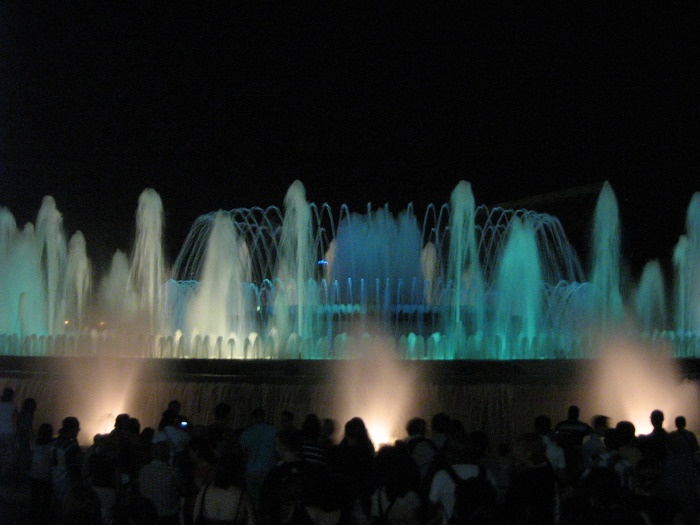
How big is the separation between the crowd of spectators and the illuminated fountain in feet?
29.0

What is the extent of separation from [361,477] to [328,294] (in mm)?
17086

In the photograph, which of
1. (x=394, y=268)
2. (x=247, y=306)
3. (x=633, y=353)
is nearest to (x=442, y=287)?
(x=394, y=268)

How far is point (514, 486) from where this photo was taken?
572 centimetres

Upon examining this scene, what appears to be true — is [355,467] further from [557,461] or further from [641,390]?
[641,390]

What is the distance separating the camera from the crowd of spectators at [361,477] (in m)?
4.91

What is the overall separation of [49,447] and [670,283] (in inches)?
1814

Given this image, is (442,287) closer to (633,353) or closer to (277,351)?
(277,351)

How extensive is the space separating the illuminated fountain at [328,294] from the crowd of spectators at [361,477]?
29.0 ft

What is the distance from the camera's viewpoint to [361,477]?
6.11m

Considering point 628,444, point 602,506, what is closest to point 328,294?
point 628,444

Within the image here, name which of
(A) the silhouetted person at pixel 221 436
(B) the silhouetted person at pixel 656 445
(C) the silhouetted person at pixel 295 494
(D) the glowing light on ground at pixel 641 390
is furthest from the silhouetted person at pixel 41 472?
(D) the glowing light on ground at pixel 641 390

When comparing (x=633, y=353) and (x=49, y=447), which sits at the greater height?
(x=633, y=353)

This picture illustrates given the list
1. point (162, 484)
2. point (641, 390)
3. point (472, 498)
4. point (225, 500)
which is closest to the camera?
point (472, 498)

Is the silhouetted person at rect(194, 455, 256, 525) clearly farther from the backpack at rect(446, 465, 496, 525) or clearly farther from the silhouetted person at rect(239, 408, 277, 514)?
the silhouetted person at rect(239, 408, 277, 514)
